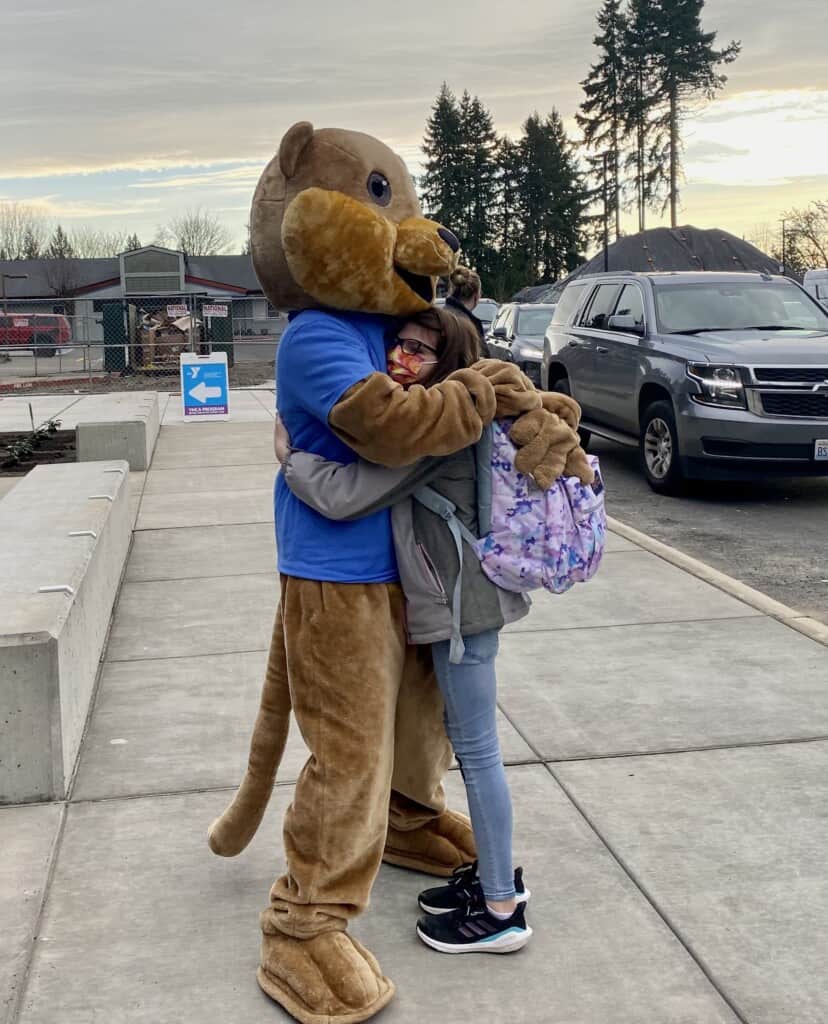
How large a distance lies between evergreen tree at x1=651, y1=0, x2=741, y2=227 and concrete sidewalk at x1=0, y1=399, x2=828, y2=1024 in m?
60.7

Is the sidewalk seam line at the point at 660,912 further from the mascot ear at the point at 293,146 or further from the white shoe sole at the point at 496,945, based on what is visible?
the mascot ear at the point at 293,146

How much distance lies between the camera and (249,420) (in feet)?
51.0

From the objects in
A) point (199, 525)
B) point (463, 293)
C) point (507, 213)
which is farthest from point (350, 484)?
point (507, 213)

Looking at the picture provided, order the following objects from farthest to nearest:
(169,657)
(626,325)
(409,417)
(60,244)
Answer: (60,244)
(626,325)
(169,657)
(409,417)

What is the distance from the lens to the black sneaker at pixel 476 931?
9.64 feet

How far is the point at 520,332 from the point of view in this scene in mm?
18562

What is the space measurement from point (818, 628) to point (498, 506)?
11.3 ft

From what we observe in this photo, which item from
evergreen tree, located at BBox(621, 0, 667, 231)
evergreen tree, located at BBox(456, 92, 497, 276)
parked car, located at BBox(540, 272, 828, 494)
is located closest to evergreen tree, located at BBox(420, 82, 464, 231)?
evergreen tree, located at BBox(456, 92, 497, 276)

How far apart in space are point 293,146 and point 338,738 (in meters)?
1.35

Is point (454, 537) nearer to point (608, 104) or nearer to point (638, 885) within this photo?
point (638, 885)

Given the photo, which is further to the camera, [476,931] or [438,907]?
[438,907]

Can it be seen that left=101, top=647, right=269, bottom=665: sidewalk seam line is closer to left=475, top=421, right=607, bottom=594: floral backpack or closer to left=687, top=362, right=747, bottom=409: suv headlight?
left=475, top=421, right=607, bottom=594: floral backpack

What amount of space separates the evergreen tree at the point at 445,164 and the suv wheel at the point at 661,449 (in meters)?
63.4

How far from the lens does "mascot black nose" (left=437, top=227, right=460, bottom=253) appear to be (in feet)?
9.36
